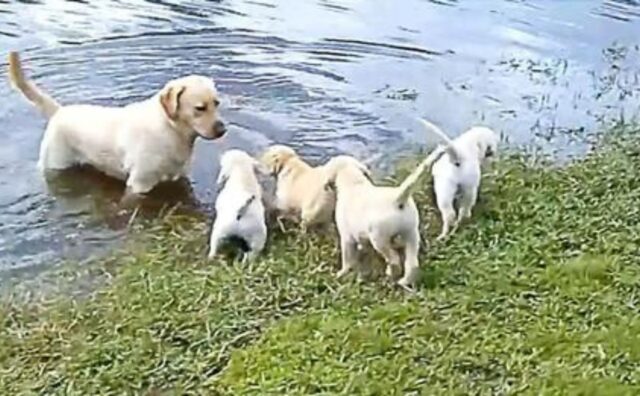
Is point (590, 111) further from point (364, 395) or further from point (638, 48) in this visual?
point (364, 395)

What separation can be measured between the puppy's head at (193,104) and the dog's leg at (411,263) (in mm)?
1892

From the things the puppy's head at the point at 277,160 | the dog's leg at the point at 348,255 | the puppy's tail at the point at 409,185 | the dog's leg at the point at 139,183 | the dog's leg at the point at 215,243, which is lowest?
the dog's leg at the point at 139,183

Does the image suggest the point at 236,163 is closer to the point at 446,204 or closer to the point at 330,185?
the point at 330,185

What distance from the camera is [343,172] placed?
5.59 meters

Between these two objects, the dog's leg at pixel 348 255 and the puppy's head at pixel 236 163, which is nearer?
the dog's leg at pixel 348 255

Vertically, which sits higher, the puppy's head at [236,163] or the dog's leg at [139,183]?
the puppy's head at [236,163]

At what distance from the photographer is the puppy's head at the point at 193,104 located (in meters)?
6.67

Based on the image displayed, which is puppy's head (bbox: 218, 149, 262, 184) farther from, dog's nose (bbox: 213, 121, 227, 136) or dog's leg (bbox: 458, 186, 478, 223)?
dog's leg (bbox: 458, 186, 478, 223)

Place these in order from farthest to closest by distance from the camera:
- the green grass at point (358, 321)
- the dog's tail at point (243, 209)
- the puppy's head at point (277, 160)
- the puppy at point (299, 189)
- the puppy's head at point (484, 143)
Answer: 1. the puppy's head at point (277, 160)
2. the puppy's head at point (484, 143)
3. the puppy at point (299, 189)
4. the dog's tail at point (243, 209)
5. the green grass at point (358, 321)

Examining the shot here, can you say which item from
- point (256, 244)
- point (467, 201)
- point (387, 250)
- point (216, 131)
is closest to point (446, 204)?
point (467, 201)

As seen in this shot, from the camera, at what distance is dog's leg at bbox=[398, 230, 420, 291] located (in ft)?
16.8

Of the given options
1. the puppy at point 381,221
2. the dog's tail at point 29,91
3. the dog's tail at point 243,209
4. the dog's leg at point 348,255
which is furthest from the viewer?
the dog's tail at point 29,91

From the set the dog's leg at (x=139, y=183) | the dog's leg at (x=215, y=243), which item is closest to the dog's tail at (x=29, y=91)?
the dog's leg at (x=139, y=183)

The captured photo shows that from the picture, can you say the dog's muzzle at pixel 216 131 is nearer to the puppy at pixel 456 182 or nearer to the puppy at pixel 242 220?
the puppy at pixel 242 220
